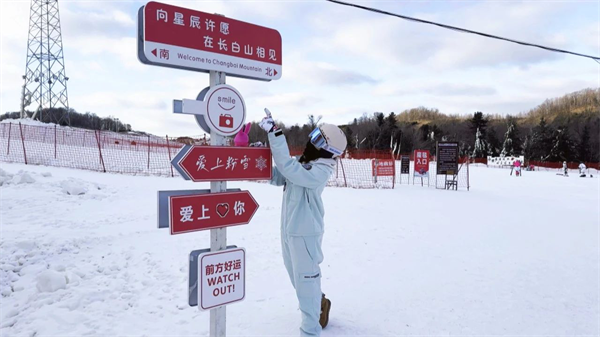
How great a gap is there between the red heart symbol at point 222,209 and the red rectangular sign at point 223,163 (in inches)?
7.2

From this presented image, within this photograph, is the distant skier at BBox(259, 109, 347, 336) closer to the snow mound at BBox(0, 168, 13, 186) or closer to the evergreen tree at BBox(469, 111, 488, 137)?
the snow mound at BBox(0, 168, 13, 186)

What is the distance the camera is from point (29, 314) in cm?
335

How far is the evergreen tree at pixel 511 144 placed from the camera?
60.0 metres

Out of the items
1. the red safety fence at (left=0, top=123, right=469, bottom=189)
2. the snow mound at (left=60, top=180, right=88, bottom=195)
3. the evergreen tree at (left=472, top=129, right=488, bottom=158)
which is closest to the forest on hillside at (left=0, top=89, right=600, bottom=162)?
the evergreen tree at (left=472, top=129, right=488, bottom=158)

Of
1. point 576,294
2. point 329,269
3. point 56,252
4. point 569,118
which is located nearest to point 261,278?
point 329,269

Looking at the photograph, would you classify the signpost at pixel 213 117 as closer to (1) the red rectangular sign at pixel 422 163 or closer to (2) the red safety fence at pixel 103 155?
(2) the red safety fence at pixel 103 155

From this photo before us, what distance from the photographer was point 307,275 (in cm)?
267

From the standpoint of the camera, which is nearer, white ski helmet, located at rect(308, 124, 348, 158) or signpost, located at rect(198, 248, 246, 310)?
signpost, located at rect(198, 248, 246, 310)

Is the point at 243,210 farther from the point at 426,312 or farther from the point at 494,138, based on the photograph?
the point at 494,138

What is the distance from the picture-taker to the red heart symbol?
7.11ft

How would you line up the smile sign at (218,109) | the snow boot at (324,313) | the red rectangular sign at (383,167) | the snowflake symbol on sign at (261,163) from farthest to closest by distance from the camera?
the red rectangular sign at (383,167) < the snow boot at (324,313) < the snowflake symbol on sign at (261,163) < the smile sign at (218,109)

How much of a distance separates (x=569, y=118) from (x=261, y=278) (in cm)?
8719

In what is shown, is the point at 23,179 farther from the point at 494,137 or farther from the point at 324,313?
the point at 494,137

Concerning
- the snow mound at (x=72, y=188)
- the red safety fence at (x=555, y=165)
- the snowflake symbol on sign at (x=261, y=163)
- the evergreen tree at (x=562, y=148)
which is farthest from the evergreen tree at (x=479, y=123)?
the snowflake symbol on sign at (x=261, y=163)
